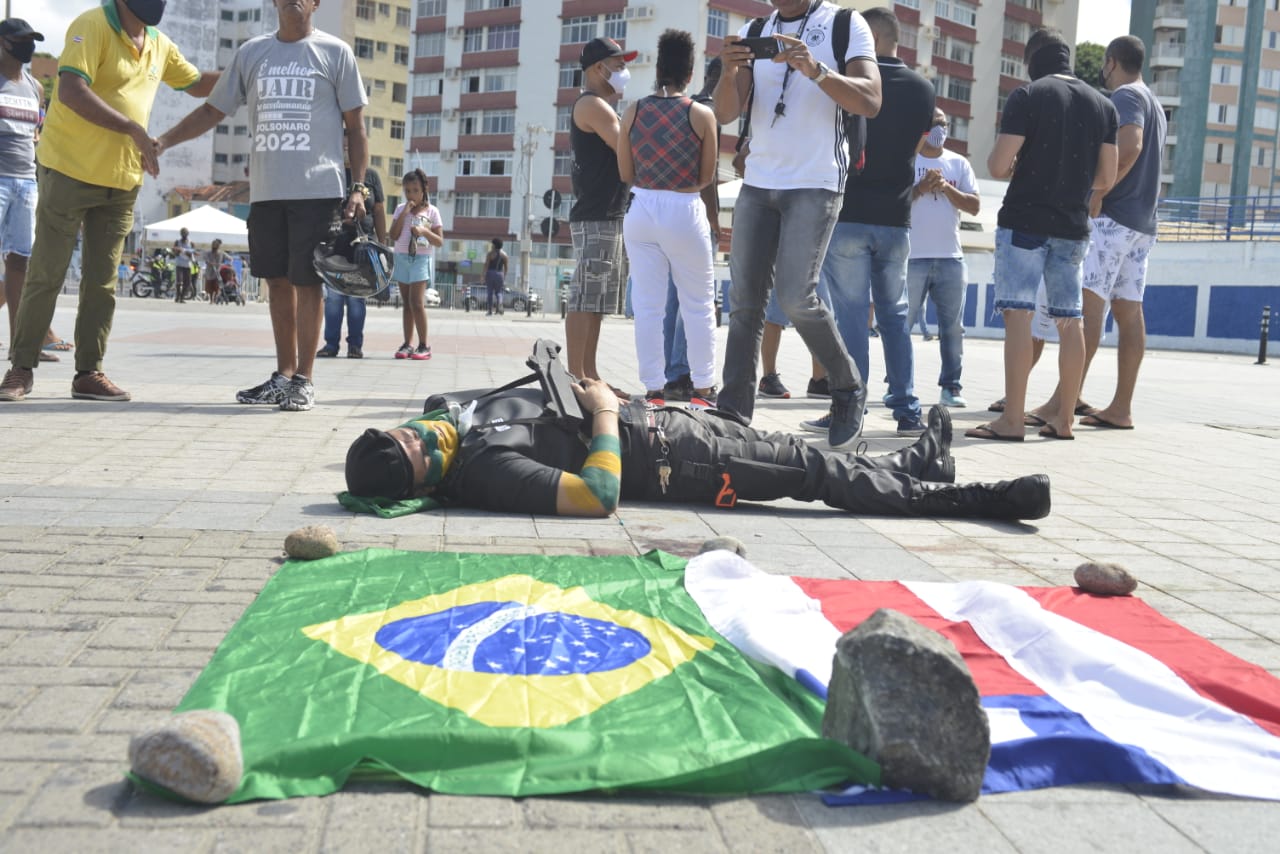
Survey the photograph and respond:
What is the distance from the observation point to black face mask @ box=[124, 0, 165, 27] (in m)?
6.52

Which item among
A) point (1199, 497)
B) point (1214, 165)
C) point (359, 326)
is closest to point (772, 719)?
point (1199, 497)

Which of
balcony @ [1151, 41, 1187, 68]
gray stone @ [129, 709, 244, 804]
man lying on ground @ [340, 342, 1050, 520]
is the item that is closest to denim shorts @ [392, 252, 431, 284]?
man lying on ground @ [340, 342, 1050, 520]

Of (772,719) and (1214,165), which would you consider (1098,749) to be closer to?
(772,719)

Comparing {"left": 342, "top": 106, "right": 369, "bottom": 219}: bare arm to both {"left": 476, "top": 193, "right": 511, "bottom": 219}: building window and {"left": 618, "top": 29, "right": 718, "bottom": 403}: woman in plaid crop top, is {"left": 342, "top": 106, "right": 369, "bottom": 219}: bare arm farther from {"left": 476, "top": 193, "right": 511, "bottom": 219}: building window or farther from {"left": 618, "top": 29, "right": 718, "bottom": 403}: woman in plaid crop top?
{"left": 476, "top": 193, "right": 511, "bottom": 219}: building window

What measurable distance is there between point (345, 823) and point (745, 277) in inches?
184

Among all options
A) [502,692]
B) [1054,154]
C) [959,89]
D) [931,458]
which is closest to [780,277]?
[931,458]

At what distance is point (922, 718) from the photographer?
1928 mm

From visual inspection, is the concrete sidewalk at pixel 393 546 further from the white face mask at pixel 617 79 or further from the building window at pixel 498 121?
the building window at pixel 498 121

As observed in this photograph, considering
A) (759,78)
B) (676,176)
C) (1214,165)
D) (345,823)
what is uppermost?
(1214,165)

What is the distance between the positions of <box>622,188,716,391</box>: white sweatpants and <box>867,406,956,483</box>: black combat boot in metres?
2.54

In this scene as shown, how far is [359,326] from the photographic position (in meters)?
11.4

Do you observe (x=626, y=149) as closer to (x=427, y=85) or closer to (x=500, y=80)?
(x=500, y=80)

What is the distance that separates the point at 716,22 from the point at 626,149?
186 feet

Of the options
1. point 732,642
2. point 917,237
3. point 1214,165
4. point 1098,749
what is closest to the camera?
point 1098,749
